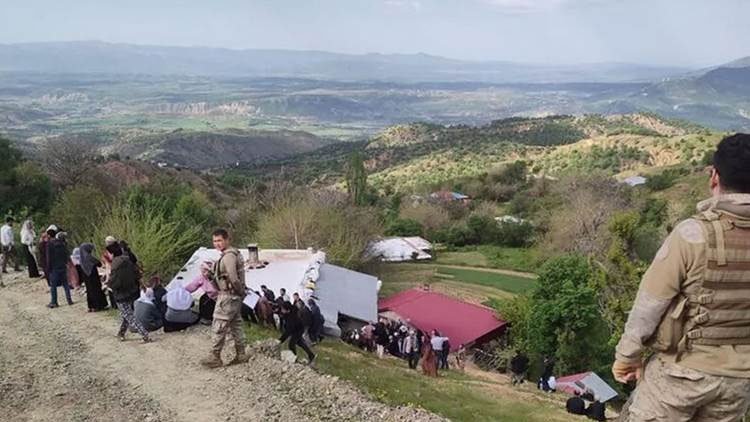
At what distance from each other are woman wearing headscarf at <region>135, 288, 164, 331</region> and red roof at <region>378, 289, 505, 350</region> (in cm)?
1409

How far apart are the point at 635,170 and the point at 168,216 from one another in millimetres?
69246

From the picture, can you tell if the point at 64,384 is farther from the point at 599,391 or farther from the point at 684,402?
the point at 599,391

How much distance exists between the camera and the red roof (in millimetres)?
26370

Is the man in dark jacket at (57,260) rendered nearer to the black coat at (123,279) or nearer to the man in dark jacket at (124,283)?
the man in dark jacket at (124,283)

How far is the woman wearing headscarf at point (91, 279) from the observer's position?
1402 centimetres

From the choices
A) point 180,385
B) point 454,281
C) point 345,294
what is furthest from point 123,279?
point 454,281

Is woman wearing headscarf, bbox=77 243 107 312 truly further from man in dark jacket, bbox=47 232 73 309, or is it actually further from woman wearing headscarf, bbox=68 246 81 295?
woman wearing headscarf, bbox=68 246 81 295

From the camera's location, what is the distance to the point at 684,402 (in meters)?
3.61

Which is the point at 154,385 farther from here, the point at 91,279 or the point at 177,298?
the point at 91,279

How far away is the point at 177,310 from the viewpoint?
13.0m

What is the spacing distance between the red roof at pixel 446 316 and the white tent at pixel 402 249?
13.9m

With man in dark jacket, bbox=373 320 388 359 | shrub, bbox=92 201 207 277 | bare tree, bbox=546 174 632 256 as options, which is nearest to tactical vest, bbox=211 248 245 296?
shrub, bbox=92 201 207 277

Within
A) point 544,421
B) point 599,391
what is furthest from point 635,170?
point 544,421

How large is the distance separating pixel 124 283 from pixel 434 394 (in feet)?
18.6
